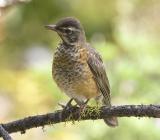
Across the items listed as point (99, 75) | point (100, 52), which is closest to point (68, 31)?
point (99, 75)

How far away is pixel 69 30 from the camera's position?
24.6 feet

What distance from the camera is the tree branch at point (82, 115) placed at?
19.0 ft

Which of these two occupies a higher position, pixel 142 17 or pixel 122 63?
pixel 142 17

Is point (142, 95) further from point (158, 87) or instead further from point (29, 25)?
point (29, 25)

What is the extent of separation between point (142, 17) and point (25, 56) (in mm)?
2268

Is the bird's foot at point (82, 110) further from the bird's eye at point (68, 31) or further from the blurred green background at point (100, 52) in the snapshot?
the bird's eye at point (68, 31)

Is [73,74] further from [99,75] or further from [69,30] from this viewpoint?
[69,30]

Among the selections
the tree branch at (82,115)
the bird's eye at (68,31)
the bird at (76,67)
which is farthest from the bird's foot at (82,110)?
the bird's eye at (68,31)

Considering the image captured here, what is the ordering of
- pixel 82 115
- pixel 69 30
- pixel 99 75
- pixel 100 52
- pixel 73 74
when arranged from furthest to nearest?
1. pixel 100 52
2. pixel 99 75
3. pixel 69 30
4. pixel 73 74
5. pixel 82 115

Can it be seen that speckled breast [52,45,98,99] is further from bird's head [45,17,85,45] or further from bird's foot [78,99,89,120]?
bird's foot [78,99,89,120]

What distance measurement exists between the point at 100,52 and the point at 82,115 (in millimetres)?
2841

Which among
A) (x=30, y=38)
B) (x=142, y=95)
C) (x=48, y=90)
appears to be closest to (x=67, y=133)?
(x=48, y=90)

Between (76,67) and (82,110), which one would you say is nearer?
(82,110)

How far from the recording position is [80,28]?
297 inches
